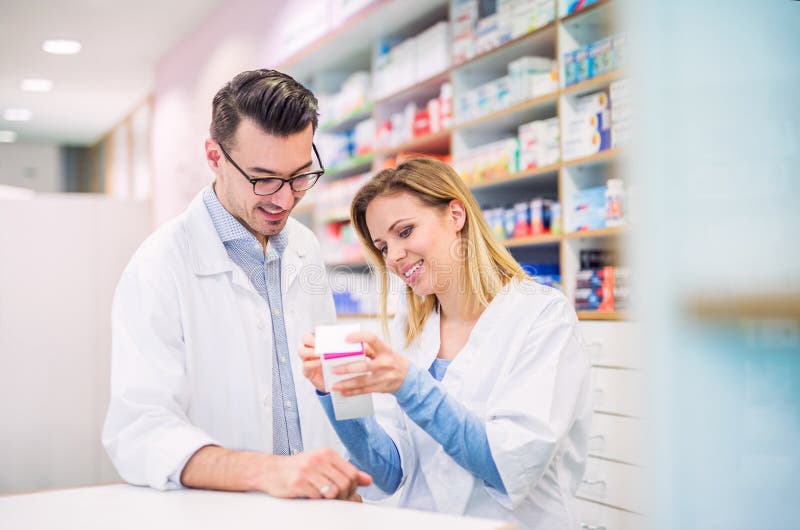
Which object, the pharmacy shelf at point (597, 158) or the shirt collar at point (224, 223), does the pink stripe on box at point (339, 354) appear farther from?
the pharmacy shelf at point (597, 158)

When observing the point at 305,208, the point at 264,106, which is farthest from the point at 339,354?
the point at 305,208

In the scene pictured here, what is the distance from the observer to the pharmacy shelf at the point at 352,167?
498 centimetres

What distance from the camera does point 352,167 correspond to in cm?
523

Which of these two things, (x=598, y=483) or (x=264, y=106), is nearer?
(x=264, y=106)

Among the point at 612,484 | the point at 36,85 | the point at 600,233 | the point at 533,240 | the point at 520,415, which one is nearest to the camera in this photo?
the point at 520,415

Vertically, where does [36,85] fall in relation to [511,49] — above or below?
above

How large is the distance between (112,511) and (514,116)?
116 inches

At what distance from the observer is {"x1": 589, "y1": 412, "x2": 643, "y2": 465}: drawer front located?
121 inches

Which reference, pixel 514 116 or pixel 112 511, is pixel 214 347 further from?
pixel 514 116

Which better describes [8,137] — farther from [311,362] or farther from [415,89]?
[311,362]

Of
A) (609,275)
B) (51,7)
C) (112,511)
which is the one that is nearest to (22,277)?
(112,511)

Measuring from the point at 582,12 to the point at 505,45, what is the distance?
0.52 metres

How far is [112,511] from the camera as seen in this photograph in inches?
53.5

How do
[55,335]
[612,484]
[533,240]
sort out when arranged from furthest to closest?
[533,240] → [612,484] → [55,335]
